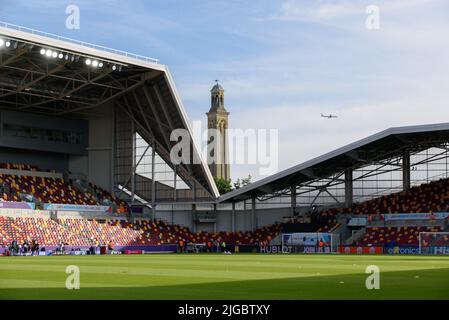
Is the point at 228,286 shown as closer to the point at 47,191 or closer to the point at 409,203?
the point at 409,203

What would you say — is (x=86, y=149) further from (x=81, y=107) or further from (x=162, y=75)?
(x=162, y=75)

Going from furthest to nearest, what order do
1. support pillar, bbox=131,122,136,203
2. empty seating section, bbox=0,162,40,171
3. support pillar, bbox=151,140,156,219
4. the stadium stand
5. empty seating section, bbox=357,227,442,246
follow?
1. support pillar, bbox=131,122,136,203
2. support pillar, bbox=151,140,156,219
3. empty seating section, bbox=0,162,40,171
4. the stadium stand
5. empty seating section, bbox=357,227,442,246

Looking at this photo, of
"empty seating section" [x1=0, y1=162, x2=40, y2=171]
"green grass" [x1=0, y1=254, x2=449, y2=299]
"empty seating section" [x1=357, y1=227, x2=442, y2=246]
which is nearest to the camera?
"green grass" [x1=0, y1=254, x2=449, y2=299]

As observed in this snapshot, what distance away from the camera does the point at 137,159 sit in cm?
8931

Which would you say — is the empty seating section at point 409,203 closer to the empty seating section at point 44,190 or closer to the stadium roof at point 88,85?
the stadium roof at point 88,85

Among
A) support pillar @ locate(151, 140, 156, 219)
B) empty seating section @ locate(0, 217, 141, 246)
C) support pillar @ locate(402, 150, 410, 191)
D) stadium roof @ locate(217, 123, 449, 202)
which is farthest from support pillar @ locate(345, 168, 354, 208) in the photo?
empty seating section @ locate(0, 217, 141, 246)

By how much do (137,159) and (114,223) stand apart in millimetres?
8982

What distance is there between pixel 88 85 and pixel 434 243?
35.6 m

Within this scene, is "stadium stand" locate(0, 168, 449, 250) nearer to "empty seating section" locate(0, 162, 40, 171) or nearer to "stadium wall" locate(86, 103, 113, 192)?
"empty seating section" locate(0, 162, 40, 171)

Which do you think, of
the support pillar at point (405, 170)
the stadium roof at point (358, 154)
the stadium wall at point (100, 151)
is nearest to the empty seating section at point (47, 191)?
the stadium wall at point (100, 151)

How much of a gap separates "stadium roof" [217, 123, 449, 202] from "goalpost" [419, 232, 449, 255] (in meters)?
8.99

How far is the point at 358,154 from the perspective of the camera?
79438mm

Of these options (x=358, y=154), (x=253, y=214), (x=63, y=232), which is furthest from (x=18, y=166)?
(x=358, y=154)

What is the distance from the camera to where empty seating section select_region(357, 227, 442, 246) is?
72.4m
